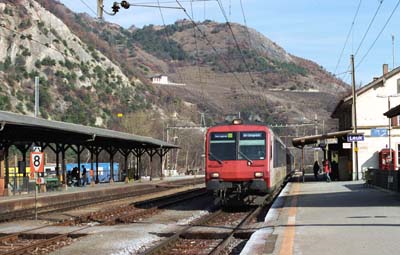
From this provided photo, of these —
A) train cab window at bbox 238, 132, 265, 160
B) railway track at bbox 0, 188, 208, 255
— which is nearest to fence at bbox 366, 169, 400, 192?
train cab window at bbox 238, 132, 265, 160

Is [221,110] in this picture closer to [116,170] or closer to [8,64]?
[8,64]

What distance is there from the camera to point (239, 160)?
20.3 meters

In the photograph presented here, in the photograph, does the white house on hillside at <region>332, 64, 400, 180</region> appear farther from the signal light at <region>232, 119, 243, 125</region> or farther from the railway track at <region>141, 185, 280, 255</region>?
the railway track at <region>141, 185, 280, 255</region>

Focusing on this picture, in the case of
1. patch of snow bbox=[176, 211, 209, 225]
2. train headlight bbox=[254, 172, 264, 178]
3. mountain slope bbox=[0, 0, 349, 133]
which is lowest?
patch of snow bbox=[176, 211, 209, 225]

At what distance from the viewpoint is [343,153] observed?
45156 millimetres

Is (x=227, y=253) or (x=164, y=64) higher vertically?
(x=164, y=64)

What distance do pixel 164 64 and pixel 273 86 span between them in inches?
1850

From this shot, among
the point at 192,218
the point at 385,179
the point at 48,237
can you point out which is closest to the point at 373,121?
the point at 385,179

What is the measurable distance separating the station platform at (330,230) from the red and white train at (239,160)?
1.28m

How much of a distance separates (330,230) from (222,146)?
8.48 metres

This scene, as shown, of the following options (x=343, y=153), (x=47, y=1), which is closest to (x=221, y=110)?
(x=47, y=1)

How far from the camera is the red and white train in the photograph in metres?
20.0

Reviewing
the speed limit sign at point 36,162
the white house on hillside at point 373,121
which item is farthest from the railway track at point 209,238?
the white house on hillside at point 373,121

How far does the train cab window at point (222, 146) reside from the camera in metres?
20.4
